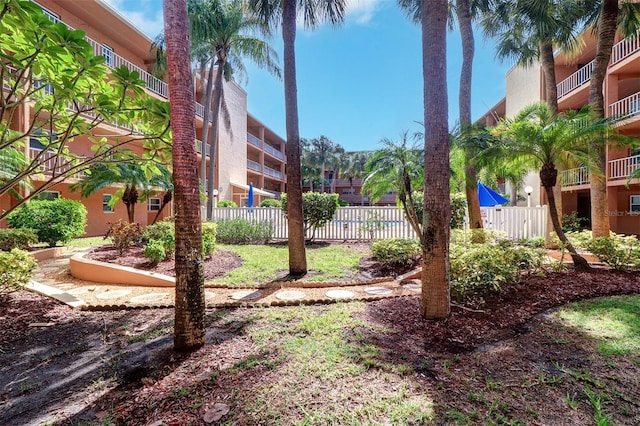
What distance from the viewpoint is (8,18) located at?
7.56 feet

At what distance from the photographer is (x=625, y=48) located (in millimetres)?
12617

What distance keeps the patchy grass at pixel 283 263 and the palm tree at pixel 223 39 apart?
16.4ft

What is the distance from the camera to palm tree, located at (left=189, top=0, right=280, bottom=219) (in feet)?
41.0

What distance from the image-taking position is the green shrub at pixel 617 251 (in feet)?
20.5

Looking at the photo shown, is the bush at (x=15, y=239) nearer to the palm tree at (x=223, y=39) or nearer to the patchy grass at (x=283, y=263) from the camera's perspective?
the patchy grass at (x=283, y=263)

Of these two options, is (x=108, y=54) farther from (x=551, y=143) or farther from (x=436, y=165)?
(x=551, y=143)

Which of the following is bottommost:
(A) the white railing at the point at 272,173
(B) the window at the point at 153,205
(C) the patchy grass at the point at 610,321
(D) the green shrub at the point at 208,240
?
(C) the patchy grass at the point at 610,321

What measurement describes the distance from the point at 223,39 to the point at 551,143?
14.1 metres

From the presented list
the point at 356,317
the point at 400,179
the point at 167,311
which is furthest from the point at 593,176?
the point at 167,311

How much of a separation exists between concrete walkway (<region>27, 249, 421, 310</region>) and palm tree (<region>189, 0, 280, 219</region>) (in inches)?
293

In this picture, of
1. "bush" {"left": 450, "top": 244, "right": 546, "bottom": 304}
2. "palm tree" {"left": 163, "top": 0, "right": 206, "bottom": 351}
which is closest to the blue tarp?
"bush" {"left": 450, "top": 244, "right": 546, "bottom": 304}

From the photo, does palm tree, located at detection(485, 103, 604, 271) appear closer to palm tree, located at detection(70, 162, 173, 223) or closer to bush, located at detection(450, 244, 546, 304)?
bush, located at detection(450, 244, 546, 304)

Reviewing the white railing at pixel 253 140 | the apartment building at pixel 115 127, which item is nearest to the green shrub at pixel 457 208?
the apartment building at pixel 115 127

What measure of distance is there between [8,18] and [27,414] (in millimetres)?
3168
